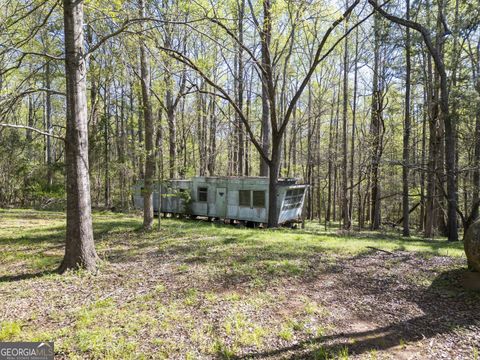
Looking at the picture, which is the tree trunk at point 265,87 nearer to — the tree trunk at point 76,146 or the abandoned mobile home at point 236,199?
the abandoned mobile home at point 236,199

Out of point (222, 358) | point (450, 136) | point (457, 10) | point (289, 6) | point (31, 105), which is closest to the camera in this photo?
point (222, 358)

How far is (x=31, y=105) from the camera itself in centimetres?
1969

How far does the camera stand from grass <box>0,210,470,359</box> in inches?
108

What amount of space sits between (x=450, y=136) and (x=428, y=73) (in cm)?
474

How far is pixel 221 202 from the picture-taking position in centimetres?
1277

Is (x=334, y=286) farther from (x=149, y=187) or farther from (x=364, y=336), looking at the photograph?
(x=149, y=187)

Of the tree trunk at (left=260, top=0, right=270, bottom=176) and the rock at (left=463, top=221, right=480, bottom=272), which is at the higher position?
the tree trunk at (left=260, top=0, right=270, bottom=176)

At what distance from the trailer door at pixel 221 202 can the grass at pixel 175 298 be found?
20.4 feet

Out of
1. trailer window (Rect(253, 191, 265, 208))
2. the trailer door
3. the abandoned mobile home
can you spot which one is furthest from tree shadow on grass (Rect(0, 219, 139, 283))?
trailer window (Rect(253, 191, 265, 208))

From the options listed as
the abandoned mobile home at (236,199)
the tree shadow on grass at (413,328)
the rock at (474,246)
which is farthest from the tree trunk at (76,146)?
the abandoned mobile home at (236,199)

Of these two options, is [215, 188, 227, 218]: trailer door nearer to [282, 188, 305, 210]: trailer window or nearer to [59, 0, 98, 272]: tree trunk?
[282, 188, 305, 210]: trailer window

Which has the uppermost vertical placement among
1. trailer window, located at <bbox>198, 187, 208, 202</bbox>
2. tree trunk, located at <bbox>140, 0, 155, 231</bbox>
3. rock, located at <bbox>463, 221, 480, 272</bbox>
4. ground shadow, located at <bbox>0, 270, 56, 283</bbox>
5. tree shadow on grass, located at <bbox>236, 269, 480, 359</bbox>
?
tree trunk, located at <bbox>140, 0, 155, 231</bbox>

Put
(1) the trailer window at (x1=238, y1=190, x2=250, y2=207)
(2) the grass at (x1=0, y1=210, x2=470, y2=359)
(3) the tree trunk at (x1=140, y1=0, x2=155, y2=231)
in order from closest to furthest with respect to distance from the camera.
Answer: (2) the grass at (x1=0, y1=210, x2=470, y2=359) → (3) the tree trunk at (x1=140, y1=0, x2=155, y2=231) → (1) the trailer window at (x1=238, y1=190, x2=250, y2=207)

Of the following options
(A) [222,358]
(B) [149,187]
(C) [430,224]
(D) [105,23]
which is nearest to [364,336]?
(A) [222,358]
